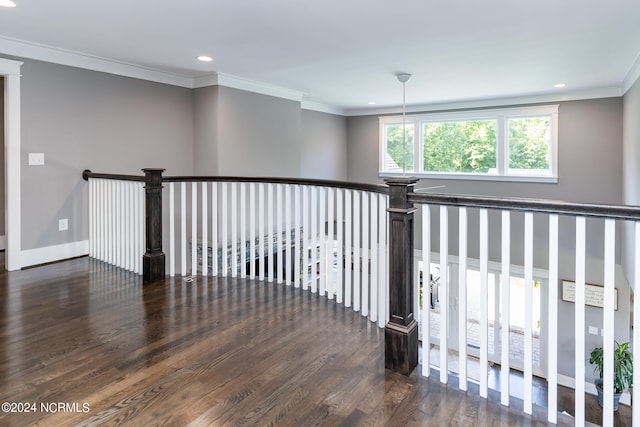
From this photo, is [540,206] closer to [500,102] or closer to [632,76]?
[632,76]

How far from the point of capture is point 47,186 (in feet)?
Result: 13.9

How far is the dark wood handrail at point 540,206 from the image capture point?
152 centimetres

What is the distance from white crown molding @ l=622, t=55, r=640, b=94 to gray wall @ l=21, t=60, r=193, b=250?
5316mm

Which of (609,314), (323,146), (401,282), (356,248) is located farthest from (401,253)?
(323,146)

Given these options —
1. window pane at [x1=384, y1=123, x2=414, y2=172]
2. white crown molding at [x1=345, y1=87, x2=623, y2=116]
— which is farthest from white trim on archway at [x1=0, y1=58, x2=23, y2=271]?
window pane at [x1=384, y1=123, x2=414, y2=172]

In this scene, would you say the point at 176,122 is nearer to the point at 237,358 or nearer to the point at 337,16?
the point at 337,16

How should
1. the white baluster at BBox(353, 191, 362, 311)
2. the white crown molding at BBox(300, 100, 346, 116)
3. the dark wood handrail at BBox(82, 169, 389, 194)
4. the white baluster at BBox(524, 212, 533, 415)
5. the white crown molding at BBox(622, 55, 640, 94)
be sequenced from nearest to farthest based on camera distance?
the white baluster at BBox(524, 212, 533, 415)
the dark wood handrail at BBox(82, 169, 389, 194)
the white baluster at BBox(353, 191, 362, 311)
the white crown molding at BBox(622, 55, 640, 94)
the white crown molding at BBox(300, 100, 346, 116)

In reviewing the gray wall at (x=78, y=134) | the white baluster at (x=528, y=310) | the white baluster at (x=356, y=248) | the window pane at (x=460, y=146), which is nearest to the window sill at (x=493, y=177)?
the window pane at (x=460, y=146)

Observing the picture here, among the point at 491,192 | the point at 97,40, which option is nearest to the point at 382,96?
the point at 491,192

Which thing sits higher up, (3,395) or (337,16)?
(337,16)

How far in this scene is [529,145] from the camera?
6.84 m

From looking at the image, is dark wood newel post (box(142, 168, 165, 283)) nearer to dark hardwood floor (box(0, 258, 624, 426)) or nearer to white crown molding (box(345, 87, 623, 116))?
dark hardwood floor (box(0, 258, 624, 426))

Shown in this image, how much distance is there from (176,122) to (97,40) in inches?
63.2

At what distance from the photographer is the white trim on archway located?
3893 mm
